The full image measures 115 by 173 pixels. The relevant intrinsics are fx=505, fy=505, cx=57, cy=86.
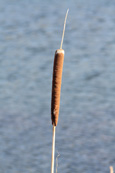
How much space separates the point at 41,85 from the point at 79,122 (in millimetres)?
1041

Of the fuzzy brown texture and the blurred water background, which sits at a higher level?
the blurred water background

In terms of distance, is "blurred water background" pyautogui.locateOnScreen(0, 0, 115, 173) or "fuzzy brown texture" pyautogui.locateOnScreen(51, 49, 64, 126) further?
"blurred water background" pyautogui.locateOnScreen(0, 0, 115, 173)

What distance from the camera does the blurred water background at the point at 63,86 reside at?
504 centimetres

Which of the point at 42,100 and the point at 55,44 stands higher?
the point at 55,44

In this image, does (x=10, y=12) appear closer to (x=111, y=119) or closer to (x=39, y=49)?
(x=39, y=49)

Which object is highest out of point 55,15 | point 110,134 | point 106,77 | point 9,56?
point 55,15

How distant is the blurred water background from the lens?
5.04 meters

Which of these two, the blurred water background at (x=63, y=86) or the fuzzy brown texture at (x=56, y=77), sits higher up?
the blurred water background at (x=63, y=86)

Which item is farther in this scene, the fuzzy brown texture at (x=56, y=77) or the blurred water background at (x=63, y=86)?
the blurred water background at (x=63, y=86)

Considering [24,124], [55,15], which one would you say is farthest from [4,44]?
[24,124]

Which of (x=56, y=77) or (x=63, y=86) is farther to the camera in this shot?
(x=63, y=86)

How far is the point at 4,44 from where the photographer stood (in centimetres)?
789

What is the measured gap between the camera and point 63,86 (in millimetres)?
6445

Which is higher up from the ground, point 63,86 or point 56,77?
point 63,86
